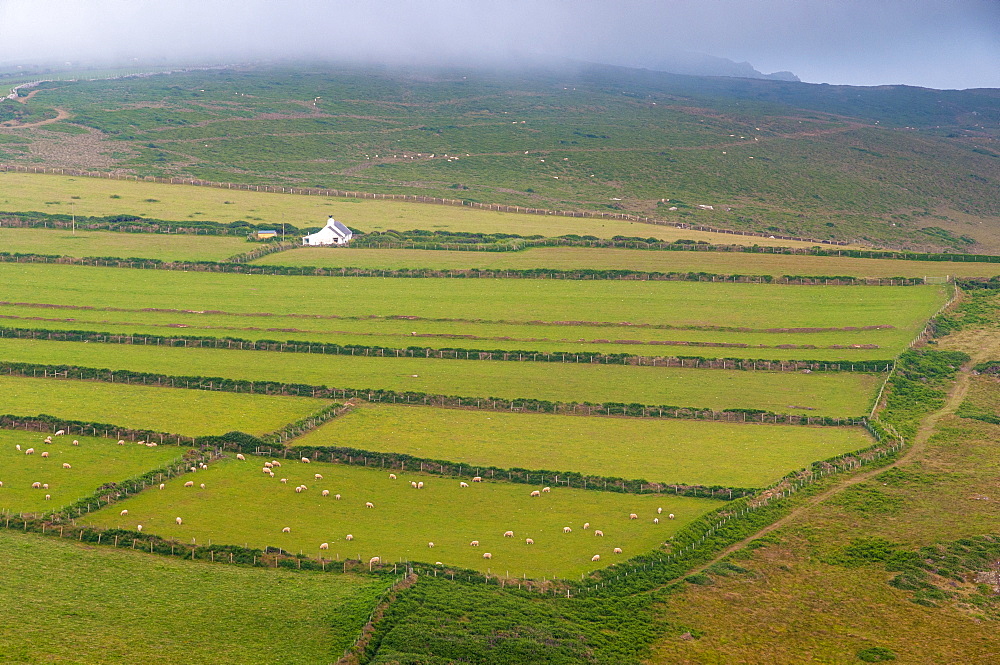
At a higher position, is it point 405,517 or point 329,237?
point 329,237

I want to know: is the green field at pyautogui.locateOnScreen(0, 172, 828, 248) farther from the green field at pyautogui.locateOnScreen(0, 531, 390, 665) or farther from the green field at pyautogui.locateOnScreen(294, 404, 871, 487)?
the green field at pyautogui.locateOnScreen(0, 531, 390, 665)

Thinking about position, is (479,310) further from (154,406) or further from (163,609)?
(163,609)

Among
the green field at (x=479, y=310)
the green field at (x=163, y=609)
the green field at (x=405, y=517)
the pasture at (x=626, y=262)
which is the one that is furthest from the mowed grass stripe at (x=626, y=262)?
the green field at (x=163, y=609)

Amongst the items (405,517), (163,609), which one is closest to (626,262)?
(405,517)

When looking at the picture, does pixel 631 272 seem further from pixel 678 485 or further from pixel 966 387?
pixel 678 485

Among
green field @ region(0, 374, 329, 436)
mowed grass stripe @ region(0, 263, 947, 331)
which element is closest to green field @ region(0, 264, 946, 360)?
mowed grass stripe @ region(0, 263, 947, 331)

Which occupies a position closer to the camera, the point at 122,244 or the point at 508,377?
the point at 508,377
